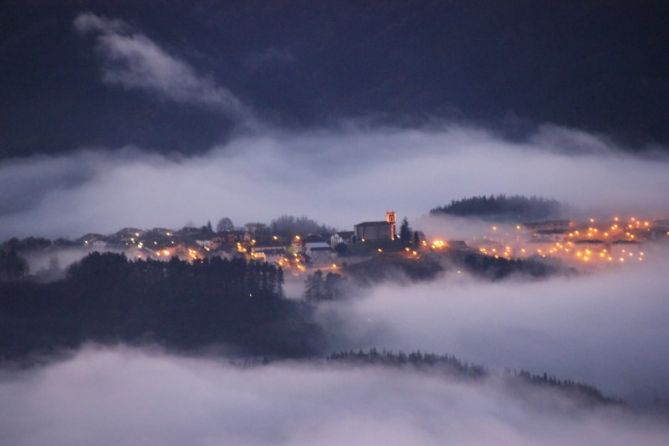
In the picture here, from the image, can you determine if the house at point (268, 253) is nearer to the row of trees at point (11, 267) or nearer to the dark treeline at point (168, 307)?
the dark treeline at point (168, 307)

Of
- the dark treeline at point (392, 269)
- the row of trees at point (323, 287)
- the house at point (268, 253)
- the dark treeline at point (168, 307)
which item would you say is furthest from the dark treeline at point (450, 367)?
the house at point (268, 253)

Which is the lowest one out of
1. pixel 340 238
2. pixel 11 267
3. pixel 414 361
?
pixel 414 361

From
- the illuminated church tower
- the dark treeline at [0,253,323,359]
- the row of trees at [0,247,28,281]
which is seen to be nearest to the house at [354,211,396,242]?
the illuminated church tower

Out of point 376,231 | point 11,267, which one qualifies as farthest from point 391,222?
point 11,267

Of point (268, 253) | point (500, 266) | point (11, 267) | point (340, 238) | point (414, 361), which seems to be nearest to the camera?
point (414, 361)

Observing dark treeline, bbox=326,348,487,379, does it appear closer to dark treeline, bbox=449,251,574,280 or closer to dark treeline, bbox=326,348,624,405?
dark treeline, bbox=326,348,624,405

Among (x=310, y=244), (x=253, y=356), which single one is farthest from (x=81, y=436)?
(x=310, y=244)

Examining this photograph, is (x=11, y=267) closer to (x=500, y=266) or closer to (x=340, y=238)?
(x=340, y=238)
